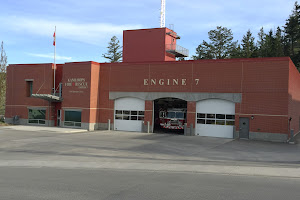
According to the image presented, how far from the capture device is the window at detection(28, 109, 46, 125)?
3816cm

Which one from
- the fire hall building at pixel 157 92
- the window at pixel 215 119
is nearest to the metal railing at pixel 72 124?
the fire hall building at pixel 157 92

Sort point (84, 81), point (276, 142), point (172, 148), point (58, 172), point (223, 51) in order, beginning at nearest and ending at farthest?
1. point (58, 172)
2. point (172, 148)
3. point (276, 142)
4. point (84, 81)
5. point (223, 51)

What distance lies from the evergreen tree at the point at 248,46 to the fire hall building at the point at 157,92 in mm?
35646

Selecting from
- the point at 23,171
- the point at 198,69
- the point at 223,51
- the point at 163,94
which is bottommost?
the point at 23,171

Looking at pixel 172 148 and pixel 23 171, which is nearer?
pixel 23 171

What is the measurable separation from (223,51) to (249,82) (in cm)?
4850

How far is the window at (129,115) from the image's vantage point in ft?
110

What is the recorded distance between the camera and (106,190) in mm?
9375

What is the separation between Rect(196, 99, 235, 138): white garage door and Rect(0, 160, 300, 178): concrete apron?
14.7 metres

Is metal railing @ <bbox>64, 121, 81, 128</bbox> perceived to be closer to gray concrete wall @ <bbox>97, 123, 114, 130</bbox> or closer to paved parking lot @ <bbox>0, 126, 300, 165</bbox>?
gray concrete wall @ <bbox>97, 123, 114, 130</bbox>

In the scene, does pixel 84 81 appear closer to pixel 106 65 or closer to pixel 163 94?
pixel 106 65

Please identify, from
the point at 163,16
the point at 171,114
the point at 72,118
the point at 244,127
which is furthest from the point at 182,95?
the point at 163,16

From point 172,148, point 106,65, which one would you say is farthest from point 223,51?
point 172,148

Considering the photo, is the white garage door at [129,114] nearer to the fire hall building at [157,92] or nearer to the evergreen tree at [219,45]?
the fire hall building at [157,92]
